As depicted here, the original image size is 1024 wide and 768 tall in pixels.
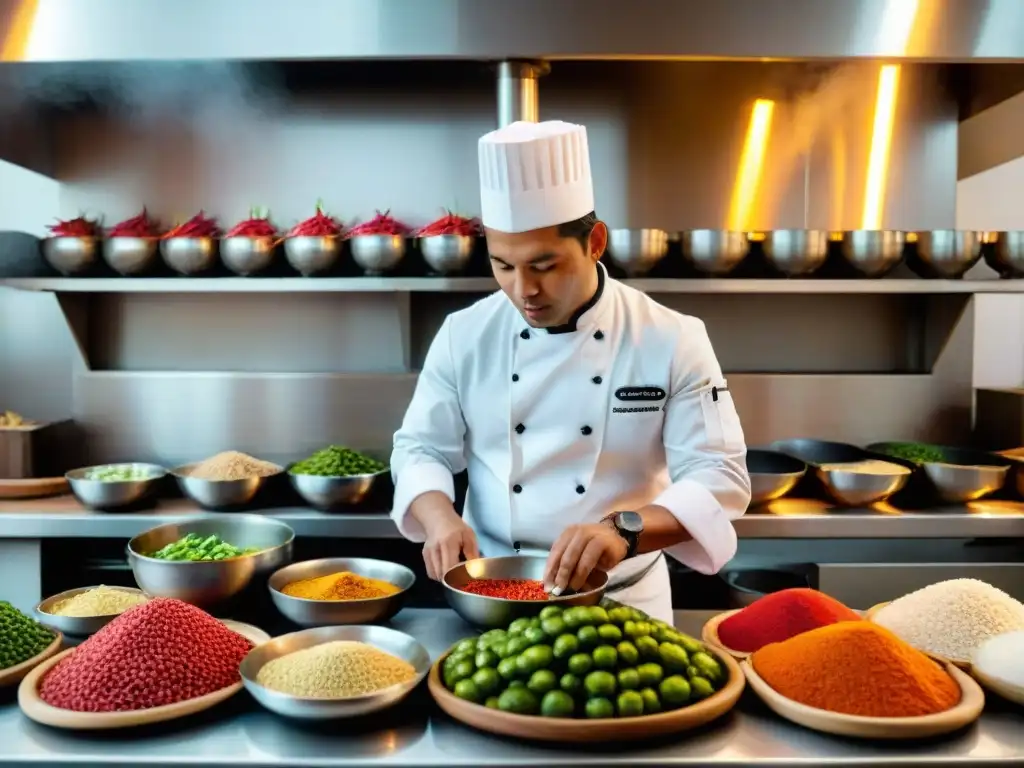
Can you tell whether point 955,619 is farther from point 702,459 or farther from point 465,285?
point 465,285

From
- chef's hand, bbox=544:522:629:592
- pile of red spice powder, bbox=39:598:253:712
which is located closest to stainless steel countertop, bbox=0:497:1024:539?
chef's hand, bbox=544:522:629:592

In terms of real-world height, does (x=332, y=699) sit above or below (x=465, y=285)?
below

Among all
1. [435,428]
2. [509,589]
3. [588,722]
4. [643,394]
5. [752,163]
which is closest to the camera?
[588,722]

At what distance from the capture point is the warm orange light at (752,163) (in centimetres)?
356

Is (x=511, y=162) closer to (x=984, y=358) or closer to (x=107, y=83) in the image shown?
(x=107, y=83)

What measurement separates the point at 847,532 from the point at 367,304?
194cm

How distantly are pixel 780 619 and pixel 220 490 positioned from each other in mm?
1971

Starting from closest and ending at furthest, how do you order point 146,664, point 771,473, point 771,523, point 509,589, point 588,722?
point 588,722 < point 146,664 < point 509,589 < point 771,523 < point 771,473

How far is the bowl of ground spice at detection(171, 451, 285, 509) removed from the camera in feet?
9.84

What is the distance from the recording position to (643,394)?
2.24 m

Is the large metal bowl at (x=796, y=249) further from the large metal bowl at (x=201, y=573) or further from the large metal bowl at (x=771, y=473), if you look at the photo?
the large metal bowl at (x=201, y=573)

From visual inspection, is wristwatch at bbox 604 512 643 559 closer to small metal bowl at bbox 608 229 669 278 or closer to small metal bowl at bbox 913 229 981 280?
small metal bowl at bbox 608 229 669 278

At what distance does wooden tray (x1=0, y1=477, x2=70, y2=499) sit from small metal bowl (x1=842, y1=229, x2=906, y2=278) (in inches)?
112

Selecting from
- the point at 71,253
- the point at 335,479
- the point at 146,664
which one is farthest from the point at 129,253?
the point at 146,664
